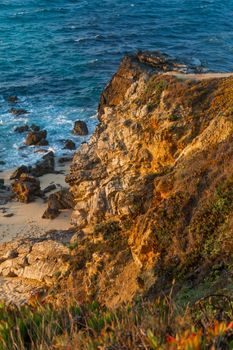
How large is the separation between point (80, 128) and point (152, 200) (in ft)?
85.3

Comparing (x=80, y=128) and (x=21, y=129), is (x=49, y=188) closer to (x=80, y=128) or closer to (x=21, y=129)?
(x=80, y=128)

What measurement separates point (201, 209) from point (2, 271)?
11447mm

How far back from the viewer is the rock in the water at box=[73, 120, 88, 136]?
41.3 meters

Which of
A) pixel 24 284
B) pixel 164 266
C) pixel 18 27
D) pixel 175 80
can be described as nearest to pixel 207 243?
pixel 164 266

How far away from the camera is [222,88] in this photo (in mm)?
22562

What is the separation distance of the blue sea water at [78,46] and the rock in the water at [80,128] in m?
0.61

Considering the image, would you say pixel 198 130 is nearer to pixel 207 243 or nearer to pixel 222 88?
pixel 222 88

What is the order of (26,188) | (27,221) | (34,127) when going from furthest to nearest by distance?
(34,127)
(26,188)
(27,221)

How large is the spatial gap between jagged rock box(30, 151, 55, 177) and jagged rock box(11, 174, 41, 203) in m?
1.79

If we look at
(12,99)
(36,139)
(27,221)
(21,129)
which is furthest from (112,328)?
(12,99)

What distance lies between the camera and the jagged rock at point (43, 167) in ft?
113

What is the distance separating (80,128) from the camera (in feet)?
136

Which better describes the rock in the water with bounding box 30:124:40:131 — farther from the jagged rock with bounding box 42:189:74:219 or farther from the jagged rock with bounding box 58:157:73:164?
Result: the jagged rock with bounding box 42:189:74:219

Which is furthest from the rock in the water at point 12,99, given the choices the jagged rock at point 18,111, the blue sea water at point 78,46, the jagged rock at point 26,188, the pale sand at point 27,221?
the pale sand at point 27,221
